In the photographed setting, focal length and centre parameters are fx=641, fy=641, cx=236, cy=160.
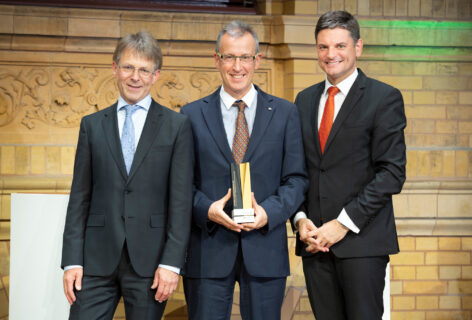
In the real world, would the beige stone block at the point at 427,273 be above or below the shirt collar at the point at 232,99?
below

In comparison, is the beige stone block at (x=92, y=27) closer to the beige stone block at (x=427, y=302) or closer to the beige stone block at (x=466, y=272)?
the beige stone block at (x=427, y=302)

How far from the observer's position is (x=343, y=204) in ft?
9.24

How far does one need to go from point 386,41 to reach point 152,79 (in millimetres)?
2614

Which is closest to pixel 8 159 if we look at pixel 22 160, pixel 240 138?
pixel 22 160

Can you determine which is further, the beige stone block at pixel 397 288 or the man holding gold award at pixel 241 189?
the beige stone block at pixel 397 288

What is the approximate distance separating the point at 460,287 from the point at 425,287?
284mm

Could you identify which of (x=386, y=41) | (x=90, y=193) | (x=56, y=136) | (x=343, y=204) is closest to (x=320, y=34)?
(x=343, y=204)

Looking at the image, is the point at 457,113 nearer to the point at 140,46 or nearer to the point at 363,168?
the point at 363,168

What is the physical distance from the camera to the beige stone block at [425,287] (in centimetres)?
481

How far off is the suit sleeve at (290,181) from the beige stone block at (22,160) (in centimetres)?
245

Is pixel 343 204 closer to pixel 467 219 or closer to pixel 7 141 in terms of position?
pixel 467 219

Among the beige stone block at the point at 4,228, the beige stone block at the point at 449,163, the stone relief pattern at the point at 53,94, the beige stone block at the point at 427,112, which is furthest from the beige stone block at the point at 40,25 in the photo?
the beige stone block at the point at 449,163

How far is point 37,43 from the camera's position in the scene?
4.64 metres

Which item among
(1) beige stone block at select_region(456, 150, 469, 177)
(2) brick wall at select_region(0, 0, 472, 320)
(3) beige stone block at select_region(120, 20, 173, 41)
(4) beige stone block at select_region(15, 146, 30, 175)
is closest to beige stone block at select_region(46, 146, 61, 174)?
(2) brick wall at select_region(0, 0, 472, 320)
